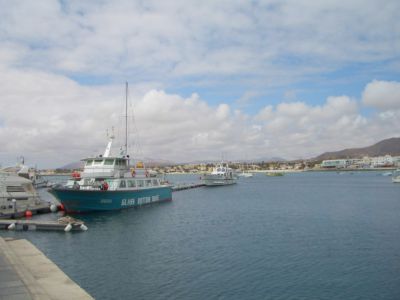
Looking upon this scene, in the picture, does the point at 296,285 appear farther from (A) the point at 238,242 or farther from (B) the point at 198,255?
(A) the point at 238,242

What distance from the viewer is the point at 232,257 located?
80.4 ft

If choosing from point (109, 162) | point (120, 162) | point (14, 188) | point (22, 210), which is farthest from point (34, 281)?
point (14, 188)

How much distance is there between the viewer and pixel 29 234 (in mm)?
31609

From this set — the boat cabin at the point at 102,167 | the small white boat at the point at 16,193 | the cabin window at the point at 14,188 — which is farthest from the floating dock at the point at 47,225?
the cabin window at the point at 14,188

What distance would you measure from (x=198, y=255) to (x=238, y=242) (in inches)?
197

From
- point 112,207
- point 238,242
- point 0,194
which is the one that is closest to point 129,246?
point 238,242

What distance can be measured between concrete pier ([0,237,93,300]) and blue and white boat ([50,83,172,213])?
930 inches

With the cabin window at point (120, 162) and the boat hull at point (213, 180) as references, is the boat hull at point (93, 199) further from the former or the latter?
the boat hull at point (213, 180)

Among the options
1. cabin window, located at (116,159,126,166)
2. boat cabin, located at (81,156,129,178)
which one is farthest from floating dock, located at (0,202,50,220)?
cabin window, located at (116,159,126,166)

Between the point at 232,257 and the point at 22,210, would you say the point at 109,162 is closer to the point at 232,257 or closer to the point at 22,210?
the point at 22,210

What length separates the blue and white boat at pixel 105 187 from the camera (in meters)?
43.4

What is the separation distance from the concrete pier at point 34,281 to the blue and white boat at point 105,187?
2363 cm

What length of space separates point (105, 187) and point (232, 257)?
79.8ft

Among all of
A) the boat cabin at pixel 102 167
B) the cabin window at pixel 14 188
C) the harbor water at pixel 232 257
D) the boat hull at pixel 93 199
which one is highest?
the boat cabin at pixel 102 167
